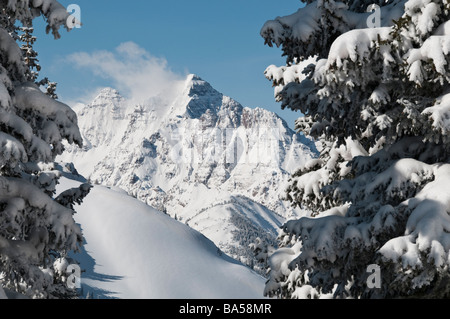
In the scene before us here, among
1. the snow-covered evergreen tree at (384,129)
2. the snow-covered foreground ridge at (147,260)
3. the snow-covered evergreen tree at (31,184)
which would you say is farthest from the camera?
the snow-covered foreground ridge at (147,260)

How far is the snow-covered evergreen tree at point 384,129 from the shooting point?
6191 mm

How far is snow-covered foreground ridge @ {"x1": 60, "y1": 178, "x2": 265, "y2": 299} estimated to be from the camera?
9406cm

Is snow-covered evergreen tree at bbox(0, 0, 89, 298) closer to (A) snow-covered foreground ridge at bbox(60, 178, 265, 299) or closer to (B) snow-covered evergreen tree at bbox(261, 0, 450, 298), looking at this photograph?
(B) snow-covered evergreen tree at bbox(261, 0, 450, 298)

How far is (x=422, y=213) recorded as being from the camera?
20.4 ft

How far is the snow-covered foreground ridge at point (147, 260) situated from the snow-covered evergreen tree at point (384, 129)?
82077 millimetres

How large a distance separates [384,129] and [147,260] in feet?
338

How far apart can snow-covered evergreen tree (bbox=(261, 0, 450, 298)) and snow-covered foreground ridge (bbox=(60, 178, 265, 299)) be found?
3231 inches
